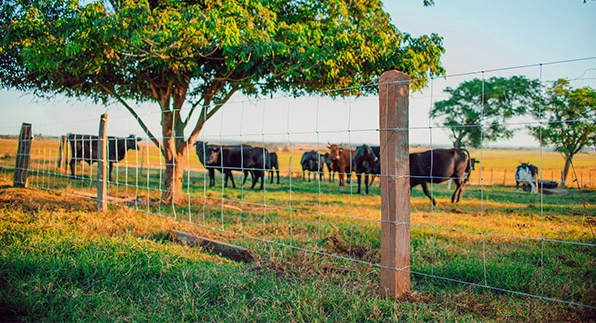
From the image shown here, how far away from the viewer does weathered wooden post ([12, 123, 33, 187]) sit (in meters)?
12.7

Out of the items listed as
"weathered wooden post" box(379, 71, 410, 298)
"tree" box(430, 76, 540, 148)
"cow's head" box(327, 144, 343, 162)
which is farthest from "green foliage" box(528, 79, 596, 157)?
"tree" box(430, 76, 540, 148)

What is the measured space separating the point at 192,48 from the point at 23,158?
7.64 meters

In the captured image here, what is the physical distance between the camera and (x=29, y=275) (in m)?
4.42

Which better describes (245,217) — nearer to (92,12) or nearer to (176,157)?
(176,157)

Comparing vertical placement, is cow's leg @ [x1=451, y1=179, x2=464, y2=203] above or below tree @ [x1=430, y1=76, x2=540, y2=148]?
below

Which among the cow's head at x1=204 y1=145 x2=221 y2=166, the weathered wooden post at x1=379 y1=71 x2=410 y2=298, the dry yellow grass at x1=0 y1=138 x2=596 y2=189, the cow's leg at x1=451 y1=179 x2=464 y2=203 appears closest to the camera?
the weathered wooden post at x1=379 y1=71 x2=410 y2=298

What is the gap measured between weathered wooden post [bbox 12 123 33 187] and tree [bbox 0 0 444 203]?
2303 mm

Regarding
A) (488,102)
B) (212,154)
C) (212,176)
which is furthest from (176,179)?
(488,102)

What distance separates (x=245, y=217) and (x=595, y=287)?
19.2ft

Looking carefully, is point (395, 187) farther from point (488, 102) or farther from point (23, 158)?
point (488, 102)

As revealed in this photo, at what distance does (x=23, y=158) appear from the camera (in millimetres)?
12812

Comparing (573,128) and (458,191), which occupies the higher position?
(573,128)

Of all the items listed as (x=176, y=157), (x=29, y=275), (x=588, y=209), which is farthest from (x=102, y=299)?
(x=588, y=209)

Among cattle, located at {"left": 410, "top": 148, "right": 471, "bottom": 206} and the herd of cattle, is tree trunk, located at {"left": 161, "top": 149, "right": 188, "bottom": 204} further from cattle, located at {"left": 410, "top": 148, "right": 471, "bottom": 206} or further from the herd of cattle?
cattle, located at {"left": 410, "top": 148, "right": 471, "bottom": 206}
